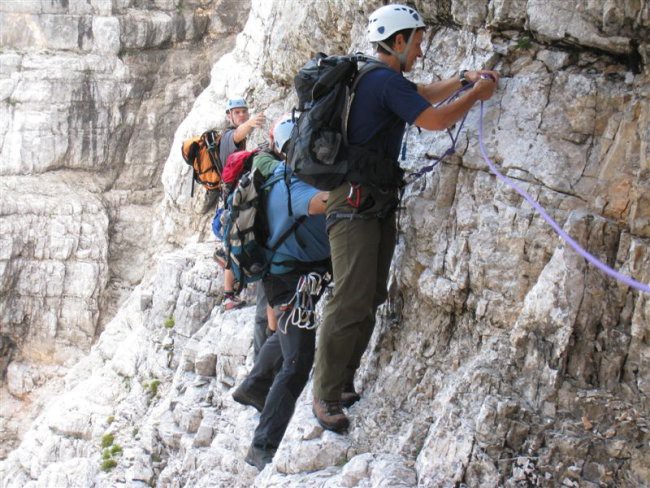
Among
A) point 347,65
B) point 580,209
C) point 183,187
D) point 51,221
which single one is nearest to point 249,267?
point 347,65

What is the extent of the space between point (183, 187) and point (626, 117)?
1403cm

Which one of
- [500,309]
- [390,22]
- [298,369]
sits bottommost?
[298,369]

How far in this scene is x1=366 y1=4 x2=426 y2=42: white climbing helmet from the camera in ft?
21.9

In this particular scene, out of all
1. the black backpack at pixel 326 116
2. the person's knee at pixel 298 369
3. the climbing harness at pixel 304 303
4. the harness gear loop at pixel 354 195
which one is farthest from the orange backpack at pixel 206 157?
the harness gear loop at pixel 354 195

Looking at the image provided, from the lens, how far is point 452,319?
734 cm

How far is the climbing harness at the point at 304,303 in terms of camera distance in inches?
306

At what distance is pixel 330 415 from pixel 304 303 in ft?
3.69

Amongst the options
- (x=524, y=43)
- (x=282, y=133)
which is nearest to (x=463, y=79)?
(x=524, y=43)

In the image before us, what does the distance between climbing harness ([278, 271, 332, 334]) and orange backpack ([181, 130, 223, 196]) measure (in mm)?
5635

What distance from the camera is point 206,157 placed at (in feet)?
43.5

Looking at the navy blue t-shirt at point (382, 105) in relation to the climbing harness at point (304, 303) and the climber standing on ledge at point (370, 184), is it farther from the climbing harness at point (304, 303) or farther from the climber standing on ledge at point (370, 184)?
the climbing harness at point (304, 303)

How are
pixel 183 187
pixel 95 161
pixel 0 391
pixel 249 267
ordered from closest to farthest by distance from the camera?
pixel 249 267 < pixel 183 187 < pixel 0 391 < pixel 95 161

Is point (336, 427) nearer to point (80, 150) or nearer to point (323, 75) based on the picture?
point (323, 75)

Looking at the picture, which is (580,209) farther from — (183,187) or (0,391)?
(0,391)
